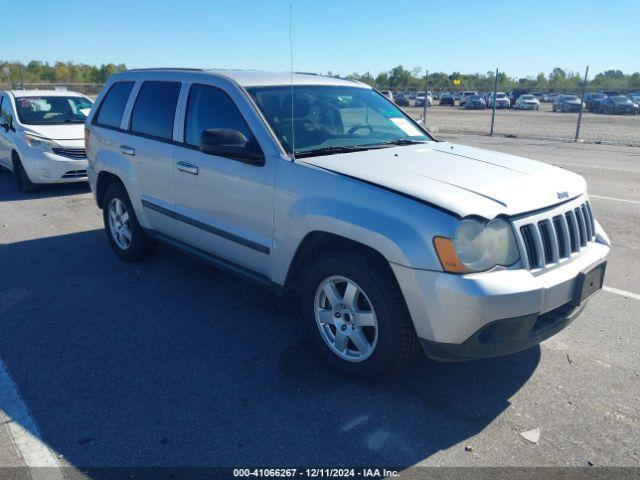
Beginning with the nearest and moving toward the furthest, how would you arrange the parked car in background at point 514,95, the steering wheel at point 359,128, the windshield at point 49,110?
the steering wheel at point 359,128 → the windshield at point 49,110 → the parked car in background at point 514,95

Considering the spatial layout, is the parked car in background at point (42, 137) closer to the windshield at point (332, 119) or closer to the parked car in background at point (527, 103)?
the windshield at point (332, 119)

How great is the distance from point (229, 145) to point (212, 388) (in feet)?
5.36

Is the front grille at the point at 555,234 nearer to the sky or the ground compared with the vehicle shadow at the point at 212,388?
nearer to the sky

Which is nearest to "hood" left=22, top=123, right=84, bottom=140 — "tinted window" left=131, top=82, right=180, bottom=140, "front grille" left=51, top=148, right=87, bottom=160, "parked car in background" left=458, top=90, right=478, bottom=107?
"front grille" left=51, top=148, right=87, bottom=160

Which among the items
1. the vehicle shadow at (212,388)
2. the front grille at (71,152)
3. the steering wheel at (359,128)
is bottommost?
the vehicle shadow at (212,388)

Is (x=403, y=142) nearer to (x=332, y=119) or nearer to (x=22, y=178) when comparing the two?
(x=332, y=119)

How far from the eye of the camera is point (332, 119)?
443cm

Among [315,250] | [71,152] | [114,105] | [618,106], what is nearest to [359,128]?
[315,250]

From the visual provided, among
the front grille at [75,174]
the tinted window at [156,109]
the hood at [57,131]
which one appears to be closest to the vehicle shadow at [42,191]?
the front grille at [75,174]

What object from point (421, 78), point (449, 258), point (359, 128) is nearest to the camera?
point (449, 258)

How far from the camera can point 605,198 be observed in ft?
29.0

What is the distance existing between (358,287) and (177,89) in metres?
2.65

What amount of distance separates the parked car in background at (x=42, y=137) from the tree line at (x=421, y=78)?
117 feet

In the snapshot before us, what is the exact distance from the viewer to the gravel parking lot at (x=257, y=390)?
2912mm
